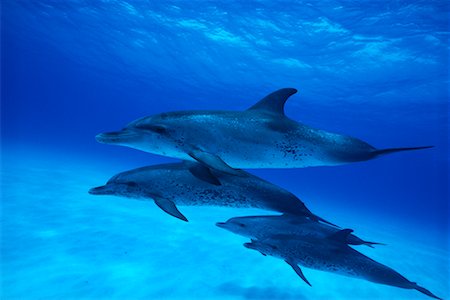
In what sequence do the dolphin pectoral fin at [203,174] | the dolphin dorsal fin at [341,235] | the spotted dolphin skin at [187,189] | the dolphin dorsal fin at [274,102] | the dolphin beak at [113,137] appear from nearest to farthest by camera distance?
the dolphin pectoral fin at [203,174]
the dolphin beak at [113,137]
the spotted dolphin skin at [187,189]
the dolphin dorsal fin at [274,102]
the dolphin dorsal fin at [341,235]

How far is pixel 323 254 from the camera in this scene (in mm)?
5062

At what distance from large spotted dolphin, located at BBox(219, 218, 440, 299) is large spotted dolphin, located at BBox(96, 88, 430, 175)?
1.55 meters

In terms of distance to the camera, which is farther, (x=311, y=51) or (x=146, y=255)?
(x=311, y=51)

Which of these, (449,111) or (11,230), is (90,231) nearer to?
(11,230)

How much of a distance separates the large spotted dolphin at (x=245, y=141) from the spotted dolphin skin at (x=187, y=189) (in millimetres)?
363

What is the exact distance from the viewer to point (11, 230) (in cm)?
791

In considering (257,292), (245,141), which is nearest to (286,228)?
(245,141)

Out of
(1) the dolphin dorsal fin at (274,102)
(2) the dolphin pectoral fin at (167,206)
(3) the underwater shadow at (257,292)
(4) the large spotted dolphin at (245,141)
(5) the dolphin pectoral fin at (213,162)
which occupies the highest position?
(1) the dolphin dorsal fin at (274,102)

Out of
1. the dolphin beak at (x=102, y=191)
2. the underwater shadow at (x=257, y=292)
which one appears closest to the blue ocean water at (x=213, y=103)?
the underwater shadow at (x=257, y=292)

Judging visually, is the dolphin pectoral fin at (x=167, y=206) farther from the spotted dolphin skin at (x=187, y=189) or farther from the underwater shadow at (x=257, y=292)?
the underwater shadow at (x=257, y=292)

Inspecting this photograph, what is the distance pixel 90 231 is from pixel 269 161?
681 cm

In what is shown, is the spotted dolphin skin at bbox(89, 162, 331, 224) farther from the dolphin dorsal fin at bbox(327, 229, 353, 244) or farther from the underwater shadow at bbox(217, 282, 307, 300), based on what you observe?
the underwater shadow at bbox(217, 282, 307, 300)

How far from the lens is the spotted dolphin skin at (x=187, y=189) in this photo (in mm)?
4430

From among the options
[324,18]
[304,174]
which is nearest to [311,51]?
[324,18]
